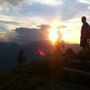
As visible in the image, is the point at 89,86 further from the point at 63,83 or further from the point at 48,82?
the point at 48,82

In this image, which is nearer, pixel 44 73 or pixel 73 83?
pixel 73 83

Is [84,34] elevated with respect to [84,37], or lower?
elevated

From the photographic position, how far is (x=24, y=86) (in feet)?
48.0

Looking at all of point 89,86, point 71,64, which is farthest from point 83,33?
point 89,86

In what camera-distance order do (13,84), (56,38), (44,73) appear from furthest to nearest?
(56,38), (44,73), (13,84)

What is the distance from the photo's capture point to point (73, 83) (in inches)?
573

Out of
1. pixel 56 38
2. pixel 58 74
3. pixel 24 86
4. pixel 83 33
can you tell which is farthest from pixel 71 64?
pixel 56 38

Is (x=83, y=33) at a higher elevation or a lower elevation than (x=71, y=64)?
higher

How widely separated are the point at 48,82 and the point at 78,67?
6.87 ft

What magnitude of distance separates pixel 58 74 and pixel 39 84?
10.6 ft

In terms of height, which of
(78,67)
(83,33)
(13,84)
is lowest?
(13,84)

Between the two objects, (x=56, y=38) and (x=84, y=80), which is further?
(x=56, y=38)

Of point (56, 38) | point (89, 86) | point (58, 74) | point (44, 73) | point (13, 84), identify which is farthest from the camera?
point (56, 38)

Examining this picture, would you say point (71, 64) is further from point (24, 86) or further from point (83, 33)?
point (24, 86)
